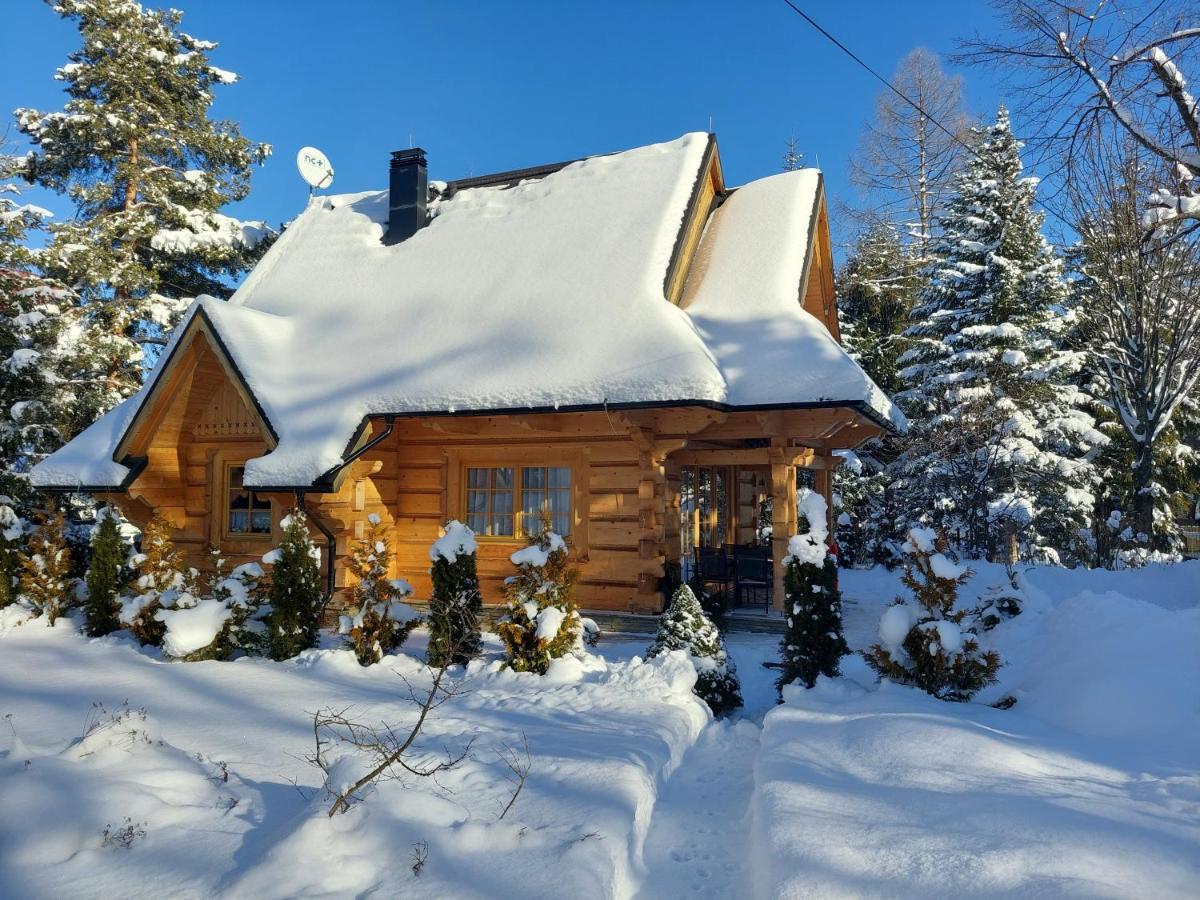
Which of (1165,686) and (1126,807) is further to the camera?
(1165,686)

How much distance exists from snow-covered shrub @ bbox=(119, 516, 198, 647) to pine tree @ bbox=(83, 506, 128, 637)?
0.85 feet

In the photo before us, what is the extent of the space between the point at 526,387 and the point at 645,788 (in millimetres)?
6145

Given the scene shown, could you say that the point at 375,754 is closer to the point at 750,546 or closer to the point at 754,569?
the point at 754,569

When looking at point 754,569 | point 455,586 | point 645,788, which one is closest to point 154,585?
point 455,586

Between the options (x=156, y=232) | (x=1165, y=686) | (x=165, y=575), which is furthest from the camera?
(x=156, y=232)

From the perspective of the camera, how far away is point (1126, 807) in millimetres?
3797

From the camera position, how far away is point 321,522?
10703mm

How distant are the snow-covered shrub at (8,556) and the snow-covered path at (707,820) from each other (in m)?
10.7

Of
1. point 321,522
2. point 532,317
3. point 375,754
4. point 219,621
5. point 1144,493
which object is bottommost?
point 375,754

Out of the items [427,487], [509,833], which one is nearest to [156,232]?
[427,487]

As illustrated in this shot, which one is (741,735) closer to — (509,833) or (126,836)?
(509,833)

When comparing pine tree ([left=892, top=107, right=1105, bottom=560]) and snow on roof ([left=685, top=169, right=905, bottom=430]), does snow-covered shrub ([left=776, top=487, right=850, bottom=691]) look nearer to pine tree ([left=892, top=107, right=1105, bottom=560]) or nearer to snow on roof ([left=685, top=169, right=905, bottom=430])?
snow on roof ([left=685, top=169, right=905, bottom=430])

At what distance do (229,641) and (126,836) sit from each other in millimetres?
5509

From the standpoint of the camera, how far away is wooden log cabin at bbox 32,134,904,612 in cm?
993
